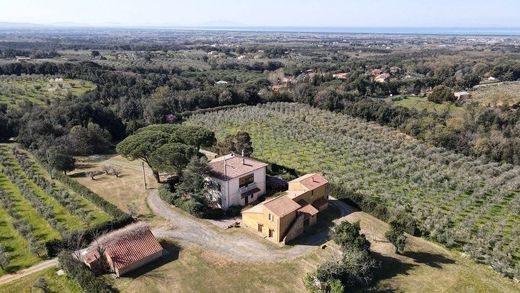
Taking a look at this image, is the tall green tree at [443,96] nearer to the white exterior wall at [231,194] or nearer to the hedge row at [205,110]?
the hedge row at [205,110]

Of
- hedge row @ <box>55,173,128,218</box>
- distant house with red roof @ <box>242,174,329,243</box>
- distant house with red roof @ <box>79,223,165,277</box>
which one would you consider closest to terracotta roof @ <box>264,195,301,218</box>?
distant house with red roof @ <box>242,174,329,243</box>

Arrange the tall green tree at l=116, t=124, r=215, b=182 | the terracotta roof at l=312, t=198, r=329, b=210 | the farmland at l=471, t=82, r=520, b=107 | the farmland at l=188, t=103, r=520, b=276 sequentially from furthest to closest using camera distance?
the farmland at l=471, t=82, r=520, b=107 → the tall green tree at l=116, t=124, r=215, b=182 → the terracotta roof at l=312, t=198, r=329, b=210 → the farmland at l=188, t=103, r=520, b=276

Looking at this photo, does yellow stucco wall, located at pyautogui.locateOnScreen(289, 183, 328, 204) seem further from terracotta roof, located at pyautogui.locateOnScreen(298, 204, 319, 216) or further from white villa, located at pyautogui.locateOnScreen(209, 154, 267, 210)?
white villa, located at pyautogui.locateOnScreen(209, 154, 267, 210)

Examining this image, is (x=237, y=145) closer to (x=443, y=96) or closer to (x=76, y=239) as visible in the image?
(x=76, y=239)

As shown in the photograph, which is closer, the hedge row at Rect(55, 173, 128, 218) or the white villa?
the hedge row at Rect(55, 173, 128, 218)

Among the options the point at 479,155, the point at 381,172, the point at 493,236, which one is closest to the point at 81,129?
the point at 381,172

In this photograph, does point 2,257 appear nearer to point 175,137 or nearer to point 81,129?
point 175,137
